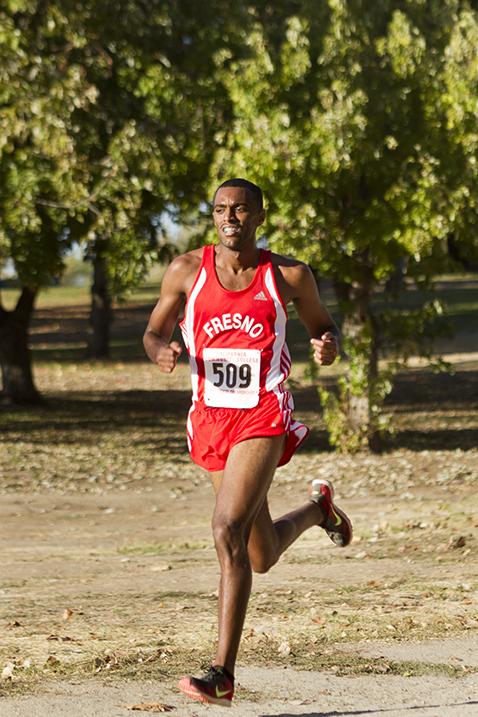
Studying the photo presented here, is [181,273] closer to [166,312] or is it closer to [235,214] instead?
[166,312]

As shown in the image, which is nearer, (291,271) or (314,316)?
(291,271)

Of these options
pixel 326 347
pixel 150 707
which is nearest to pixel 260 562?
pixel 150 707

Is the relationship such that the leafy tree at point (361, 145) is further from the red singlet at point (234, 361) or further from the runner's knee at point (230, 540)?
the runner's knee at point (230, 540)

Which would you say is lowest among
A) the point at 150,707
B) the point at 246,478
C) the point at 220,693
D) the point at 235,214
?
the point at 150,707

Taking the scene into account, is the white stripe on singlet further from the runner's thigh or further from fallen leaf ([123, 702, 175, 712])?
fallen leaf ([123, 702, 175, 712])

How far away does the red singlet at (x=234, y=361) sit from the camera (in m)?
5.85

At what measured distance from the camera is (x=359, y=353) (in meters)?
16.3

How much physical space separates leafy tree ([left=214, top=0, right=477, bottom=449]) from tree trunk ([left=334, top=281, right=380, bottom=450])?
1.3 inches

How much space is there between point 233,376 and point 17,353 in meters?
18.2

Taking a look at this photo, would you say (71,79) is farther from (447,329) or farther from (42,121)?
(447,329)

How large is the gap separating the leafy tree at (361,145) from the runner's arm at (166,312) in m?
9.00

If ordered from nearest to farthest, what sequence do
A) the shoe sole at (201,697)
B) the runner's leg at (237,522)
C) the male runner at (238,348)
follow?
the shoe sole at (201,697) → the runner's leg at (237,522) → the male runner at (238,348)

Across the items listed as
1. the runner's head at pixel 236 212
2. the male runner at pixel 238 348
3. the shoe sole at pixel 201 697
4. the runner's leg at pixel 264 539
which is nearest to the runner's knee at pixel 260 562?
the runner's leg at pixel 264 539

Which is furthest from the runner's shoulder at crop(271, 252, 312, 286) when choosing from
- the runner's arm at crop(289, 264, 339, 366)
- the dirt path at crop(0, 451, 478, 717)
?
the dirt path at crop(0, 451, 478, 717)
